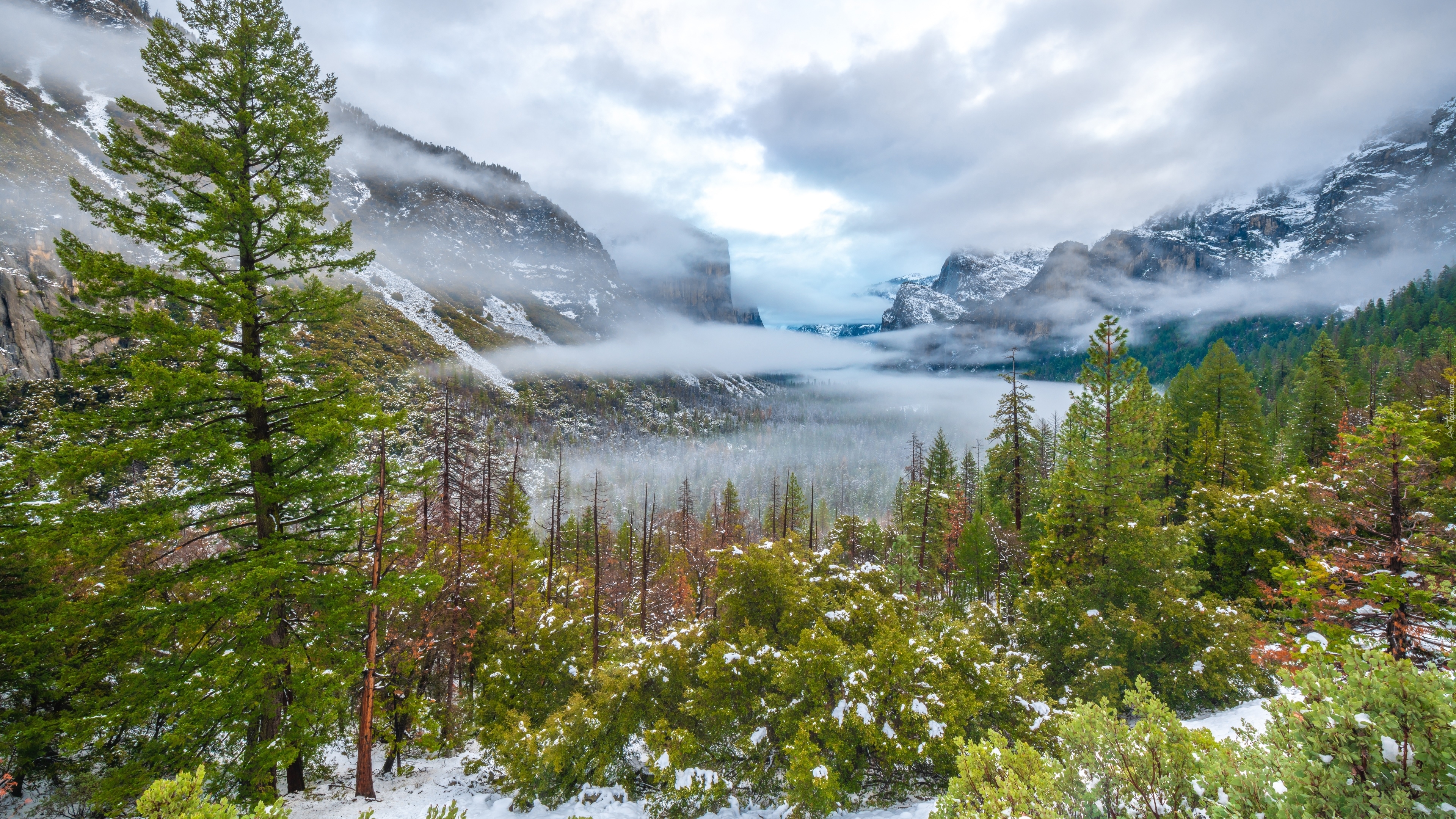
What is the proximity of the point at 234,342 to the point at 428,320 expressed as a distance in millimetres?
159662

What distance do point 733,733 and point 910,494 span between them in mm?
27013

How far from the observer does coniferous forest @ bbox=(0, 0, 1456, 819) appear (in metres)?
5.92

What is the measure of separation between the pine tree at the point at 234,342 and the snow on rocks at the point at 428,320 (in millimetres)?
137759

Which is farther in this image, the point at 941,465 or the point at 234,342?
the point at 941,465

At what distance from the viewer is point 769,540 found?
16297 millimetres

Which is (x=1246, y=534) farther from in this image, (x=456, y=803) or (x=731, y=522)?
(x=731, y=522)

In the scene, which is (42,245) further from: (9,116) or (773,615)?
(773,615)

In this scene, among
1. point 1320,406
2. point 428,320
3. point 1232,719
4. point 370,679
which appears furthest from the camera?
point 428,320

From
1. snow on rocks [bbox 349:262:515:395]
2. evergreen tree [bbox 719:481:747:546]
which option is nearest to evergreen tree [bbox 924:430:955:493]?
evergreen tree [bbox 719:481:747:546]

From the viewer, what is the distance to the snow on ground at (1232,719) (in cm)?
1245

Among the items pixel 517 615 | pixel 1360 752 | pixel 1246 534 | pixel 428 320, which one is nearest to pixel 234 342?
pixel 517 615

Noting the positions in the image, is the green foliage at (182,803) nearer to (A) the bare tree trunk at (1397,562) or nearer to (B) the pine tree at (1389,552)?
(B) the pine tree at (1389,552)

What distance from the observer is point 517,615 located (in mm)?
17672

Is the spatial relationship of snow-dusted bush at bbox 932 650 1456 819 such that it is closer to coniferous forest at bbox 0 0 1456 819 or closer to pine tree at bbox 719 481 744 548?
coniferous forest at bbox 0 0 1456 819
